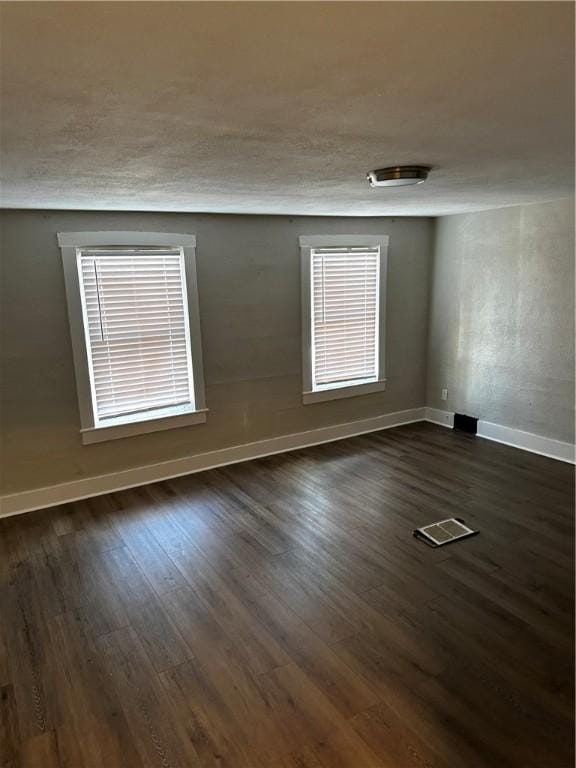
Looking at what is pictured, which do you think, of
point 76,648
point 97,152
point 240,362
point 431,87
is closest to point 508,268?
point 240,362

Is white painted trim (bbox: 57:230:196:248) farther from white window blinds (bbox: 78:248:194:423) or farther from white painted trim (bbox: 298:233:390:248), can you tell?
white painted trim (bbox: 298:233:390:248)

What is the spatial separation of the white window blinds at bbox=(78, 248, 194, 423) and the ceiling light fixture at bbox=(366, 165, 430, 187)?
212cm

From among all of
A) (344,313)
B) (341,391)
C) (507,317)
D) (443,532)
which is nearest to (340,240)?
(344,313)

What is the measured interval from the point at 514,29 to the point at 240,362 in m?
3.72

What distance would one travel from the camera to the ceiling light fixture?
8.28 feet

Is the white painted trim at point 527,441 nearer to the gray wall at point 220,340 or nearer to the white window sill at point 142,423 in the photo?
the gray wall at point 220,340

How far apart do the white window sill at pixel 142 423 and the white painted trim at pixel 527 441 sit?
3.00 m

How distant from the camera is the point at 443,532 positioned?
330 centimetres

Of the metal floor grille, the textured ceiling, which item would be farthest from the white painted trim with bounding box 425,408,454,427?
the textured ceiling

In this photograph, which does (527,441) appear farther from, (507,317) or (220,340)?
(220,340)

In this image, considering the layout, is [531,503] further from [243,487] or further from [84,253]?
[84,253]

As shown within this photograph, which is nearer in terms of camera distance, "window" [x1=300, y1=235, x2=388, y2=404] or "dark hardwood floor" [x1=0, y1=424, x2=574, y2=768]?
"dark hardwood floor" [x1=0, y1=424, x2=574, y2=768]

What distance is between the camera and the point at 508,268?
4754 mm

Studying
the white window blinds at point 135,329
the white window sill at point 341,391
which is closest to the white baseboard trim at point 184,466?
the white window sill at point 341,391
